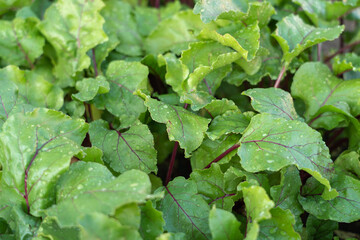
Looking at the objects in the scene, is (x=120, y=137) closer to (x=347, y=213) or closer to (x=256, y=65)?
(x=256, y=65)

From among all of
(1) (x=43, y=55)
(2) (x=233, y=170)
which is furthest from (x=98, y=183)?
(1) (x=43, y=55)

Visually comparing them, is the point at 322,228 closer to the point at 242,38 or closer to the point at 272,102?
the point at 272,102

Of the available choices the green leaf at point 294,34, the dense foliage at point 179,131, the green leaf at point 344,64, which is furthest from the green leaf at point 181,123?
the green leaf at point 344,64

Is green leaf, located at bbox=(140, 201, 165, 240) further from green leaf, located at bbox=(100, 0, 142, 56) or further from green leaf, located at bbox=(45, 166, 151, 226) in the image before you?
green leaf, located at bbox=(100, 0, 142, 56)

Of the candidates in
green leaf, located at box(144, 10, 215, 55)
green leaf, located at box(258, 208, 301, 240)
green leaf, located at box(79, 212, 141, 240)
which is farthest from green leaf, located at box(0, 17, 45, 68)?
green leaf, located at box(258, 208, 301, 240)

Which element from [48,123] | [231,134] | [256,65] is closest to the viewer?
[48,123]

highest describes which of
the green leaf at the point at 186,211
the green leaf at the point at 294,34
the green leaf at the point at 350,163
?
the green leaf at the point at 294,34

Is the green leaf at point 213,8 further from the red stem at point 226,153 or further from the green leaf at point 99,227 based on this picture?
the green leaf at point 99,227
